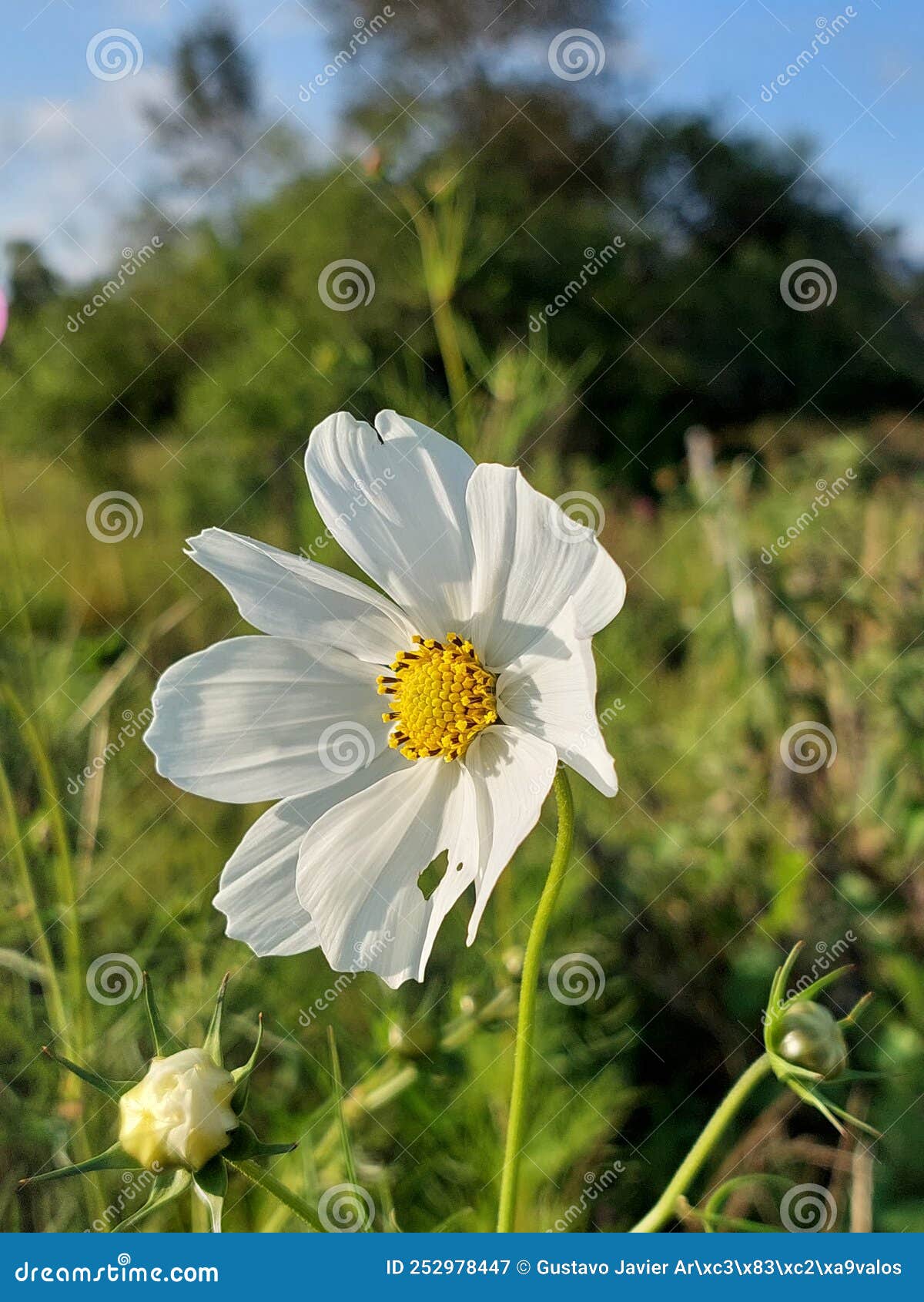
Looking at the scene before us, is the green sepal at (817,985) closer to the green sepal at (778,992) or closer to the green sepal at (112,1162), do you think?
the green sepal at (778,992)

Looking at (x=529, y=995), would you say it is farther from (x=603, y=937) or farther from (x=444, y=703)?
(x=603, y=937)

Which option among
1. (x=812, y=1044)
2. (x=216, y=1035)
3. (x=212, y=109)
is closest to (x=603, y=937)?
(x=812, y=1044)

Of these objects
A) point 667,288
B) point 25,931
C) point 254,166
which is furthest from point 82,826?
point 254,166

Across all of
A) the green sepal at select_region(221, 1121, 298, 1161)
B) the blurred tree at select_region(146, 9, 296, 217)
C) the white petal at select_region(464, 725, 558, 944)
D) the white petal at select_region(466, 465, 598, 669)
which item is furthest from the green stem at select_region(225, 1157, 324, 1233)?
the blurred tree at select_region(146, 9, 296, 217)

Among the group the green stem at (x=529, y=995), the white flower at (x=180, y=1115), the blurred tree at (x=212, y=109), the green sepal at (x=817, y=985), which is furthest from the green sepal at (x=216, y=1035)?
the blurred tree at (x=212, y=109)

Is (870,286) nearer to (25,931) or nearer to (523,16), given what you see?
(523,16)

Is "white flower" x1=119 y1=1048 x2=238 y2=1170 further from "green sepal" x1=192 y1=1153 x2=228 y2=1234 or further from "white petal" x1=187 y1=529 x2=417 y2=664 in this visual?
"white petal" x1=187 y1=529 x2=417 y2=664

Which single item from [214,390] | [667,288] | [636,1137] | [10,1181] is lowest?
[10,1181]
